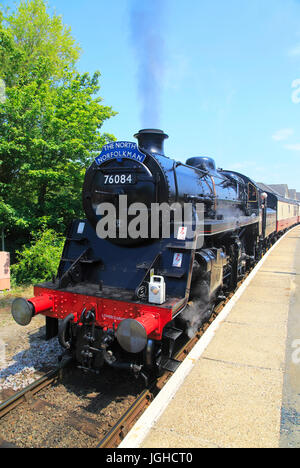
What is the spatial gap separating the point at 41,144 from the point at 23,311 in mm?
7226

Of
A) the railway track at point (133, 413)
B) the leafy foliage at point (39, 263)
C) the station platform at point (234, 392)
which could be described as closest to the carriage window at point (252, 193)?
the station platform at point (234, 392)

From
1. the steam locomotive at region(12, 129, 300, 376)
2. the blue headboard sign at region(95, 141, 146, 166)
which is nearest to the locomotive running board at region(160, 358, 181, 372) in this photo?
the steam locomotive at region(12, 129, 300, 376)

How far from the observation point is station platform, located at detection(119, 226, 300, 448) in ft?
8.94

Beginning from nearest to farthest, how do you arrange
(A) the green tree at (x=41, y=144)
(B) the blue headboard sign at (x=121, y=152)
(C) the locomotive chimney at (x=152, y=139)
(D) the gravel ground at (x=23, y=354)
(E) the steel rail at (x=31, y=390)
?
(E) the steel rail at (x=31, y=390) → (D) the gravel ground at (x=23, y=354) → (B) the blue headboard sign at (x=121, y=152) → (C) the locomotive chimney at (x=152, y=139) → (A) the green tree at (x=41, y=144)

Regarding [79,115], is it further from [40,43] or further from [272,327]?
[272,327]

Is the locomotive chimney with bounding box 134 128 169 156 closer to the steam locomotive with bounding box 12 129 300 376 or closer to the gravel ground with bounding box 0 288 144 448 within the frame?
the steam locomotive with bounding box 12 129 300 376

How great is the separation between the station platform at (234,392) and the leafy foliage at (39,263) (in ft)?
18.3

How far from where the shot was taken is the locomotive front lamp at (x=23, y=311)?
3.87 m

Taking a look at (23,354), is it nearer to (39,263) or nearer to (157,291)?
(157,291)

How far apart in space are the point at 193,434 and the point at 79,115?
405 inches

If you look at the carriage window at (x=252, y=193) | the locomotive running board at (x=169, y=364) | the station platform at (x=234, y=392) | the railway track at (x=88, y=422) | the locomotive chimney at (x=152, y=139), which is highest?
the locomotive chimney at (x=152, y=139)

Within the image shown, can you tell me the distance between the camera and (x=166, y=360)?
3855mm

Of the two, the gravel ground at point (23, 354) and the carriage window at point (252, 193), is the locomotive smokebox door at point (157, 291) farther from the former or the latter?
the carriage window at point (252, 193)

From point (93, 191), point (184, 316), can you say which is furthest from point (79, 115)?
point (184, 316)
